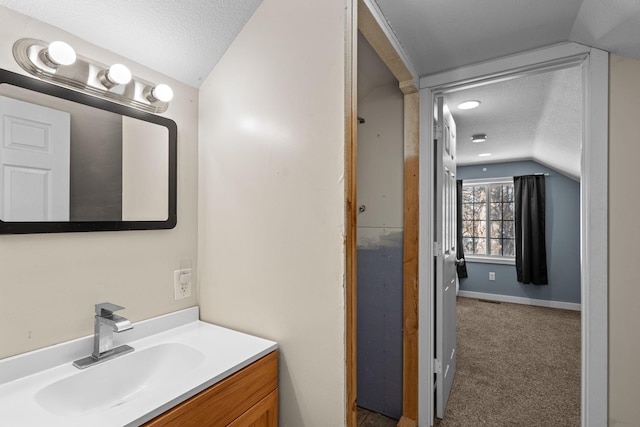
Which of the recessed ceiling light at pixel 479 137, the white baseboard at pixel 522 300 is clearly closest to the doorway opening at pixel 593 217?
the recessed ceiling light at pixel 479 137

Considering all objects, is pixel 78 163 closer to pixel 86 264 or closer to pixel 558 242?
pixel 86 264

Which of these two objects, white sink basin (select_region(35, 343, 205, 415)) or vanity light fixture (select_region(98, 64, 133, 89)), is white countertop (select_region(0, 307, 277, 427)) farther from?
vanity light fixture (select_region(98, 64, 133, 89))

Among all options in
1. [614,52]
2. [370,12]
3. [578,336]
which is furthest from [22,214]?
[578,336]

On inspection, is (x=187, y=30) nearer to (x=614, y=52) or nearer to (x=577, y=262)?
(x=614, y=52)

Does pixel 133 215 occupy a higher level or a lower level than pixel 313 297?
higher

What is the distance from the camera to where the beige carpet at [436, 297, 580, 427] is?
2000 millimetres

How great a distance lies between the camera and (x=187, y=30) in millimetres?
1190

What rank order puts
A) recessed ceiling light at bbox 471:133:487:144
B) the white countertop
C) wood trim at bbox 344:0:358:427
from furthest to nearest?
recessed ceiling light at bbox 471:133:487:144 → wood trim at bbox 344:0:358:427 → the white countertop

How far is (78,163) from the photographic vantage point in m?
1.07

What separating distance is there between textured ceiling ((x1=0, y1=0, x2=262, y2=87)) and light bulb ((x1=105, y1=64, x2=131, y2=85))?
0.38 feet

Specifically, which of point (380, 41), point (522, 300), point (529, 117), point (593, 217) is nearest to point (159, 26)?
point (380, 41)

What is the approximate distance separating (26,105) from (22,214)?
0.34 meters

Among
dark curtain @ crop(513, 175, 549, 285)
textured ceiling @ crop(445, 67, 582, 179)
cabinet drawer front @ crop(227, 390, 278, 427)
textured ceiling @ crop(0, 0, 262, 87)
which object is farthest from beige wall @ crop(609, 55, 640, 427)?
dark curtain @ crop(513, 175, 549, 285)

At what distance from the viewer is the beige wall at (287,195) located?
1.04 metres
